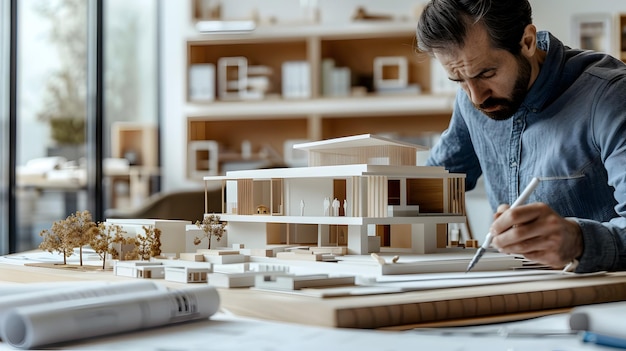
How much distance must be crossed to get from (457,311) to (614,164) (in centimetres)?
75

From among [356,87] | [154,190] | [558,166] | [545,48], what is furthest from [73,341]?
[154,190]

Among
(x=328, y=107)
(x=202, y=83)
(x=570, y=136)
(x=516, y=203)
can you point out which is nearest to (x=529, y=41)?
(x=570, y=136)

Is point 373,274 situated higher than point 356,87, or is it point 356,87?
point 356,87

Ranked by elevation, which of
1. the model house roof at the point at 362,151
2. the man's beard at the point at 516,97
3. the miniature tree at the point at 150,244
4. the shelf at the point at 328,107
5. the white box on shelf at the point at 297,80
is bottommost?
the miniature tree at the point at 150,244

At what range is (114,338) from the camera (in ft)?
3.26

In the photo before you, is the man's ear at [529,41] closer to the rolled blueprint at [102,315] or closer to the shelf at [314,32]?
the rolled blueprint at [102,315]

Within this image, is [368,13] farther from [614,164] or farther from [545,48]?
[614,164]

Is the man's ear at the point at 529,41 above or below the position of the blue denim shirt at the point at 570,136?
above

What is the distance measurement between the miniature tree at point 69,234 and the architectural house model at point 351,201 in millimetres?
379

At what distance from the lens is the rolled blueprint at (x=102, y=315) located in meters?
0.93

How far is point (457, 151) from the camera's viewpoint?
7.86 feet

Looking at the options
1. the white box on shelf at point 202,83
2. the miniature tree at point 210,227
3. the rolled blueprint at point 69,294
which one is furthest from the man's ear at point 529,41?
the white box on shelf at point 202,83

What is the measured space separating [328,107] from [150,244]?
476 cm

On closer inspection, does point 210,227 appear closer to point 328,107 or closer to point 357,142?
point 357,142
